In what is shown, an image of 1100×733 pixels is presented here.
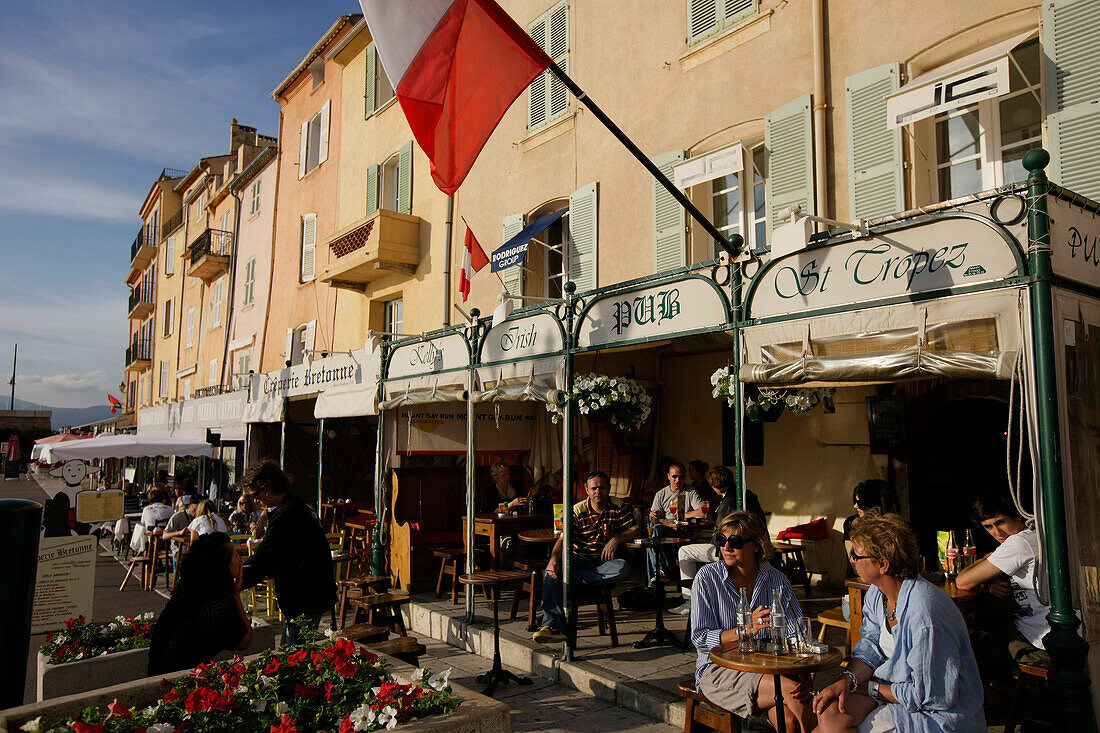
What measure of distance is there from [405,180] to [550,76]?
13.9ft

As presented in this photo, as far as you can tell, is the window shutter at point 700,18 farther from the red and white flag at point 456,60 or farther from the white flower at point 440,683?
the white flower at point 440,683

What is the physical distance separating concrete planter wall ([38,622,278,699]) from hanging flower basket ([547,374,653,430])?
3296mm

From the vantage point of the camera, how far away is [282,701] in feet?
12.5

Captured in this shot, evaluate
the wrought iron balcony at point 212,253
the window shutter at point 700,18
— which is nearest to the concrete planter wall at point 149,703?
the window shutter at point 700,18

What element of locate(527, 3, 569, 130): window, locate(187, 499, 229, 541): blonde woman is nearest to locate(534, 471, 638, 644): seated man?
locate(187, 499, 229, 541): blonde woman

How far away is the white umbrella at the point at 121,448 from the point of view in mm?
15297

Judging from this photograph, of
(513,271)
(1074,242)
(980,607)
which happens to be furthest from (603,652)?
(513,271)

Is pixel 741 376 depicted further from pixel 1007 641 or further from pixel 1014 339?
pixel 1007 641

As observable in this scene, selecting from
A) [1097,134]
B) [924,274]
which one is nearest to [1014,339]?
[924,274]

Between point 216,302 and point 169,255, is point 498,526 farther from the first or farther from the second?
point 169,255

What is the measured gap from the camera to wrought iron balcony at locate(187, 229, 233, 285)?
81.7 feet

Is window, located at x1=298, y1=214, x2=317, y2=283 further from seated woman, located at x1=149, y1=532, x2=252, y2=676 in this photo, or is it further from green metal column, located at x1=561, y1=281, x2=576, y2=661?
seated woman, located at x1=149, y1=532, x2=252, y2=676

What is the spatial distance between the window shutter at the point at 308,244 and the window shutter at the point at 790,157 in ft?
44.0

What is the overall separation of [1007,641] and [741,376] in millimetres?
2352
